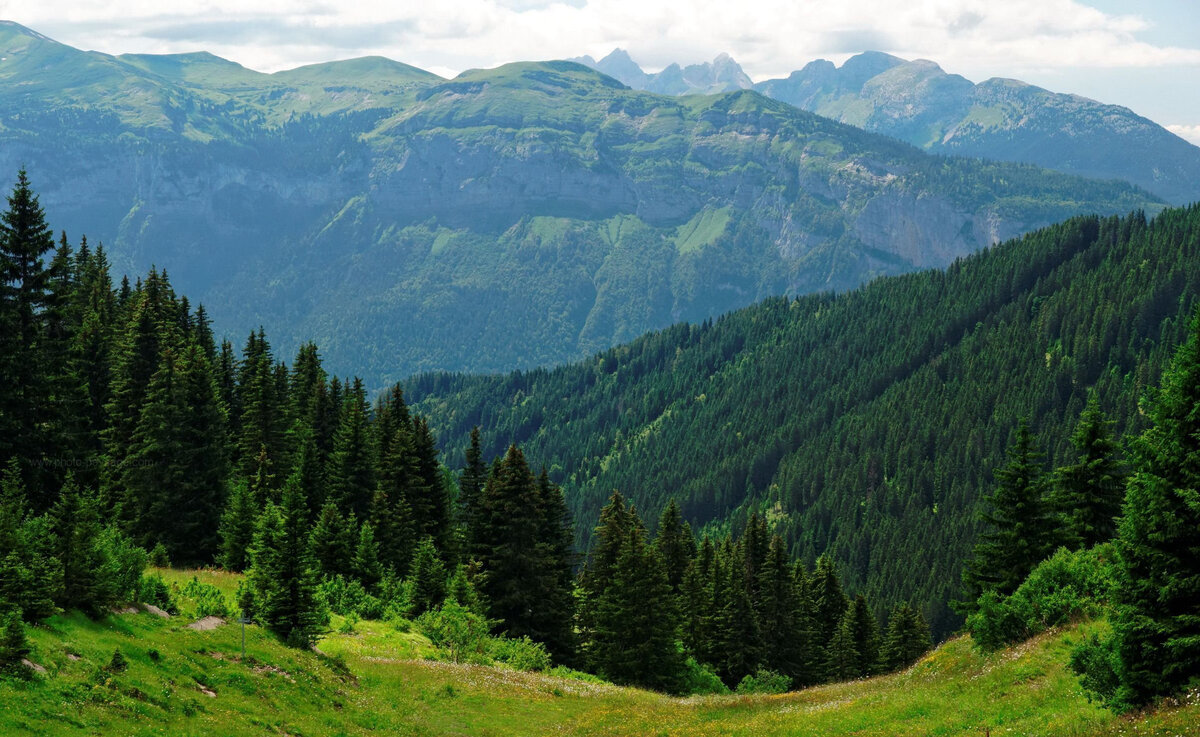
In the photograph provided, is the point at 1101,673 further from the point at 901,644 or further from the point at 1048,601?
the point at 901,644

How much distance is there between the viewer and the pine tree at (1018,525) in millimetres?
51125

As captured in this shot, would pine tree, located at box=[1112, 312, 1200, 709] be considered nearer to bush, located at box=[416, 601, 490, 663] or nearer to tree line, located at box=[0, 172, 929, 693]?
tree line, located at box=[0, 172, 929, 693]

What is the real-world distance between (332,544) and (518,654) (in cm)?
1233

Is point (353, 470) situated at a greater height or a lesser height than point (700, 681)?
greater

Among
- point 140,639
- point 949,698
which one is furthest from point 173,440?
point 949,698

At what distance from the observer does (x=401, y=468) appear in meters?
70.2

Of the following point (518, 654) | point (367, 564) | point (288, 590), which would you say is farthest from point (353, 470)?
point (288, 590)

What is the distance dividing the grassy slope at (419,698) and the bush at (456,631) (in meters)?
2.41

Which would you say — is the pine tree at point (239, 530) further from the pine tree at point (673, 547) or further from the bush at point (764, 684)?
the pine tree at point (673, 547)

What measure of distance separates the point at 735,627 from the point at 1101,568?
47622 millimetres

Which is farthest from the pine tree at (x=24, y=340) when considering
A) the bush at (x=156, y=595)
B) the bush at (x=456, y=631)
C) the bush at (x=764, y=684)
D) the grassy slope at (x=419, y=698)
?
the bush at (x=764, y=684)

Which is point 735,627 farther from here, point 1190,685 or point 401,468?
point 1190,685

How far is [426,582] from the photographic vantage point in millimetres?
56781

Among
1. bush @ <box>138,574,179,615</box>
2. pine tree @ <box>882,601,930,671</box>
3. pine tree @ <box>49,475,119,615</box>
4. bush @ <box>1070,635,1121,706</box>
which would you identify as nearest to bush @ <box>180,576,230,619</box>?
bush @ <box>138,574,179,615</box>
